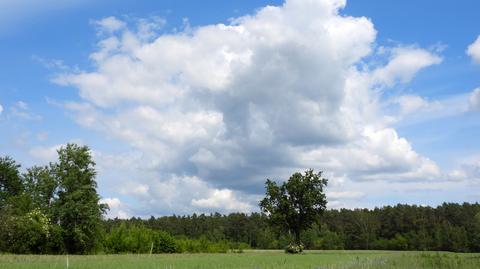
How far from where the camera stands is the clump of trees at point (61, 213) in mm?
65062

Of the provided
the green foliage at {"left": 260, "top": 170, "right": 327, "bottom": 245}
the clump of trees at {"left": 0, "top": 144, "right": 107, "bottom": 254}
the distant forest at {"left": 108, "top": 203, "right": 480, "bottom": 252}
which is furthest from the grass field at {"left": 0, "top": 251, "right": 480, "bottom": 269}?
the distant forest at {"left": 108, "top": 203, "right": 480, "bottom": 252}

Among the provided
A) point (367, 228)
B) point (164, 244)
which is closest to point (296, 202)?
point (164, 244)

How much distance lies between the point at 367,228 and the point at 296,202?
246 ft

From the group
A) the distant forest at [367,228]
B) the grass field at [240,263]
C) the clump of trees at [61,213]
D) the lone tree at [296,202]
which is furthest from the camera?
the distant forest at [367,228]

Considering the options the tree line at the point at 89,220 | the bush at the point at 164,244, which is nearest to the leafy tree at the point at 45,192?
the tree line at the point at 89,220

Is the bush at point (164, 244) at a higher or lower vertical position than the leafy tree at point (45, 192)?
lower

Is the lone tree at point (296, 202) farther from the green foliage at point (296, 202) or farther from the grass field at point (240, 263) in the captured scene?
the grass field at point (240, 263)

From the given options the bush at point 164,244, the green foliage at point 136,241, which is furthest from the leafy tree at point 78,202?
the bush at point 164,244

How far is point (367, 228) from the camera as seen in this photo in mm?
150125

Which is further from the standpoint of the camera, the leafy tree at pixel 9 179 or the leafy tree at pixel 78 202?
the leafy tree at pixel 9 179

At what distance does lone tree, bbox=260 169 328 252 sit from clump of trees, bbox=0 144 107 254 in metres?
28.6

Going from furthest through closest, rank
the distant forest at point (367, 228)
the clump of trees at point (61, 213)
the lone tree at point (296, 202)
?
the distant forest at point (367, 228)
the lone tree at point (296, 202)
the clump of trees at point (61, 213)

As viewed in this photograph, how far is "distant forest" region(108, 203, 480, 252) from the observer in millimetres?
128875

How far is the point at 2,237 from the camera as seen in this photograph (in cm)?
6241
